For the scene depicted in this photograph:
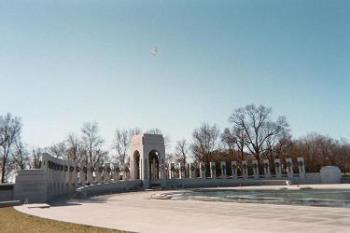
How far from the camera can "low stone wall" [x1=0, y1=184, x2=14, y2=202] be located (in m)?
29.8

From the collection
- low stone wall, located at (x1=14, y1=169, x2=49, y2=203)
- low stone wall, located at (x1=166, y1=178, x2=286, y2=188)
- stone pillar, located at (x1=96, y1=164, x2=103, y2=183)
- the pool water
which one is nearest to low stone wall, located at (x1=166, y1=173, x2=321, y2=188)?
low stone wall, located at (x1=166, y1=178, x2=286, y2=188)

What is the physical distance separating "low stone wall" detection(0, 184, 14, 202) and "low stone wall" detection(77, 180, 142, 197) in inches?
335

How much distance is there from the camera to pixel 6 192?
30.1 m

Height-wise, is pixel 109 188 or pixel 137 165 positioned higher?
pixel 137 165

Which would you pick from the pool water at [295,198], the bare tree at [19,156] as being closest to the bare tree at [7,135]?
the bare tree at [19,156]

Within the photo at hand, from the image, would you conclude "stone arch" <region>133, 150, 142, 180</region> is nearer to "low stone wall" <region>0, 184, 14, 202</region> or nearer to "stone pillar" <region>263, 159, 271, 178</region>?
"stone pillar" <region>263, 159, 271, 178</region>

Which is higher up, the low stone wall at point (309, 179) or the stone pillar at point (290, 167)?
the stone pillar at point (290, 167)

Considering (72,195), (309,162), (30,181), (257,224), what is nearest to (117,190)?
(72,195)

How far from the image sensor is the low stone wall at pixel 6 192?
97.9 ft

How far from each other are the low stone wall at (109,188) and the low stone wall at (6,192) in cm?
850

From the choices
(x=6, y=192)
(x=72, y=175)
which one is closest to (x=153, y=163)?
(x=72, y=175)

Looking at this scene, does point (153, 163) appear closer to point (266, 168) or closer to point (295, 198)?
point (266, 168)

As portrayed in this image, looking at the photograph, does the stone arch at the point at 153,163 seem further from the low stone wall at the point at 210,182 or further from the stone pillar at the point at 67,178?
the stone pillar at the point at 67,178

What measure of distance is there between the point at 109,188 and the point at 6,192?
56.2 ft
